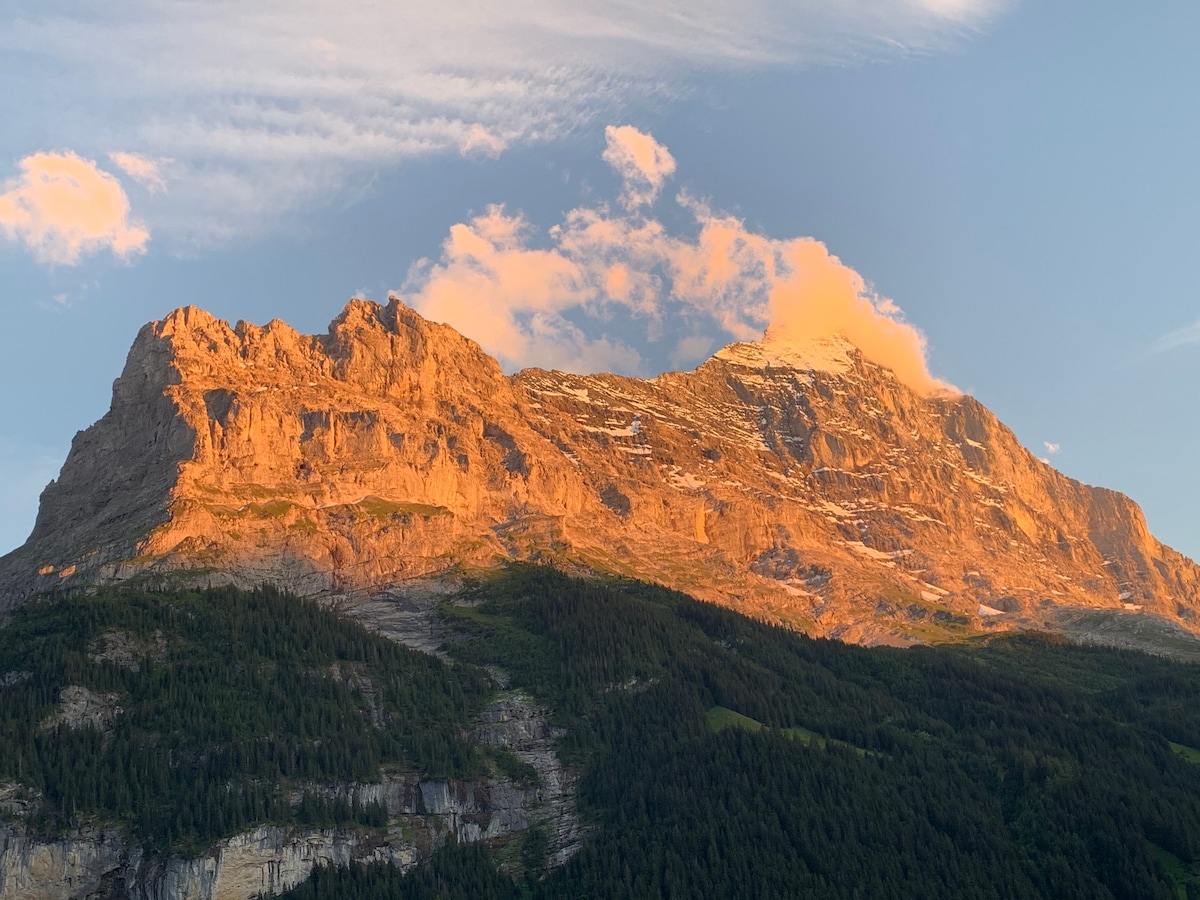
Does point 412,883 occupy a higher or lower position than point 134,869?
lower

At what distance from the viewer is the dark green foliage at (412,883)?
187125 millimetres

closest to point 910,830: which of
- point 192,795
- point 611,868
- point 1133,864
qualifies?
point 1133,864

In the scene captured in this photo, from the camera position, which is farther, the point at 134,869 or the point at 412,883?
the point at 412,883

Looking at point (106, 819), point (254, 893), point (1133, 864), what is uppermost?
point (106, 819)

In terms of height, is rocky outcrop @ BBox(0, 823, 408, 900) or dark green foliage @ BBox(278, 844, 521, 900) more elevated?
rocky outcrop @ BBox(0, 823, 408, 900)

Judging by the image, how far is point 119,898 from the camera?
186 metres

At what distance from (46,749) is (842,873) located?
11146cm

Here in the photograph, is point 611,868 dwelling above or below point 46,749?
below

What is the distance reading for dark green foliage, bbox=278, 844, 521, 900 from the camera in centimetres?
18712

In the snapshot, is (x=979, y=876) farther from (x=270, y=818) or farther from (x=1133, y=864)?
(x=270, y=818)

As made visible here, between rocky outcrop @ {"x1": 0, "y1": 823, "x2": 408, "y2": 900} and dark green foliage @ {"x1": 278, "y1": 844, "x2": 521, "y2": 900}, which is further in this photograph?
dark green foliage @ {"x1": 278, "y1": 844, "x2": 521, "y2": 900}

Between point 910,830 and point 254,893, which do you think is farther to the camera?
point 910,830

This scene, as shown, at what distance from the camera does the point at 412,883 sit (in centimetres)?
19188

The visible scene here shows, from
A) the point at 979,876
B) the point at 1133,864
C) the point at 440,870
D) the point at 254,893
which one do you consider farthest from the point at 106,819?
the point at 1133,864
